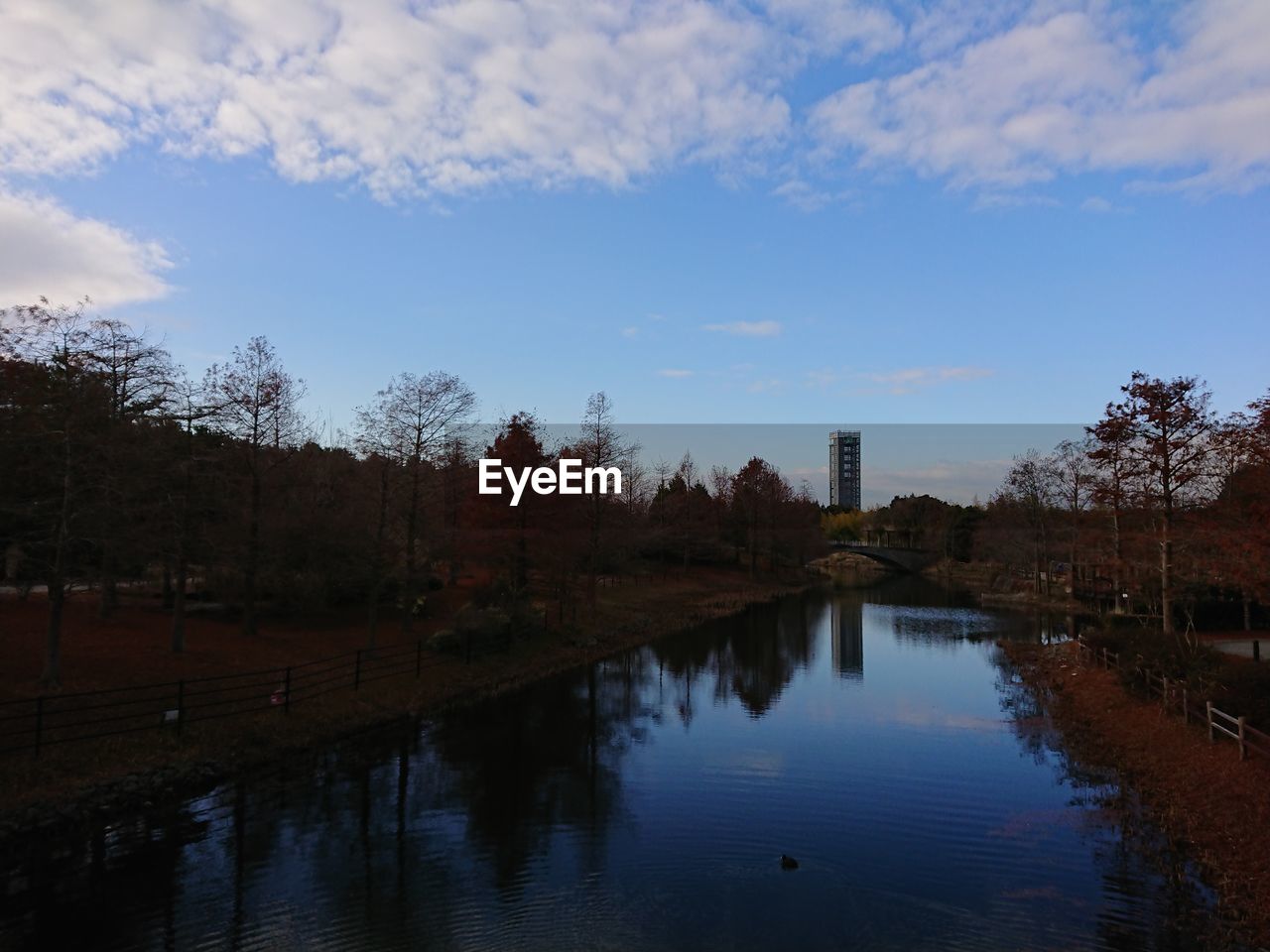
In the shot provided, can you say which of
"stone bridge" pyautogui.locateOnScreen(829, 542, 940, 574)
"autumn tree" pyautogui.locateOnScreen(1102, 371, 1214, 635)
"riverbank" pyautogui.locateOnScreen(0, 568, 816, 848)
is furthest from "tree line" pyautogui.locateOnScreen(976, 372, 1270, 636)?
"stone bridge" pyautogui.locateOnScreen(829, 542, 940, 574)

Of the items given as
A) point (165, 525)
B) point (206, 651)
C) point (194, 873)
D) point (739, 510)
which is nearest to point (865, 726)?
point (194, 873)

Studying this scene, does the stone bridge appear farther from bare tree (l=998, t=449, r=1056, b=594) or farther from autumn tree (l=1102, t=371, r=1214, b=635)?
autumn tree (l=1102, t=371, r=1214, b=635)

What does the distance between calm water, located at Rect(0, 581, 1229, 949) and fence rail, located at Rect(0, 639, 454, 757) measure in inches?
97.4

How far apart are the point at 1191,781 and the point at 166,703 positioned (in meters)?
23.0

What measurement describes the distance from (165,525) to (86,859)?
42.6 ft

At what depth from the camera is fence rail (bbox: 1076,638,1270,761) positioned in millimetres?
16094

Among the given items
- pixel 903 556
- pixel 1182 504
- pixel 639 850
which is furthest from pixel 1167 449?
pixel 903 556

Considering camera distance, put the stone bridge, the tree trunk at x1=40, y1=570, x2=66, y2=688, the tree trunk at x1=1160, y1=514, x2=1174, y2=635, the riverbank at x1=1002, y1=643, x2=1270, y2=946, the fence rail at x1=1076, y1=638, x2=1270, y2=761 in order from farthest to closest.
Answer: the stone bridge, the tree trunk at x1=1160, y1=514, x2=1174, y2=635, the tree trunk at x1=40, y1=570, x2=66, y2=688, the fence rail at x1=1076, y1=638, x2=1270, y2=761, the riverbank at x1=1002, y1=643, x2=1270, y2=946

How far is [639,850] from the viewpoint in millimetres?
14266

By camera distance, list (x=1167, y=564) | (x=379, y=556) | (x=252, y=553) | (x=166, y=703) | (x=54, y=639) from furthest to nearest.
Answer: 1. (x=379, y=556)
2. (x=1167, y=564)
3. (x=252, y=553)
4. (x=166, y=703)
5. (x=54, y=639)

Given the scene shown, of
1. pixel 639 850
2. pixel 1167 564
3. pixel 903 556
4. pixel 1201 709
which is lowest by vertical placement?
pixel 639 850

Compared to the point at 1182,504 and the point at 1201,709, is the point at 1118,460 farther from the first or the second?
the point at 1201,709

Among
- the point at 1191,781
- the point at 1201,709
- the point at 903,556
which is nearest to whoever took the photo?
the point at 1191,781

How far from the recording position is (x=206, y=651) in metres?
24.6
